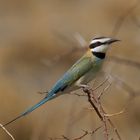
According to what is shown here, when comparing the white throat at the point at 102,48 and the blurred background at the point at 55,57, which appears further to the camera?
the blurred background at the point at 55,57

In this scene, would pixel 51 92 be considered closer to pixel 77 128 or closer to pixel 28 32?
pixel 77 128

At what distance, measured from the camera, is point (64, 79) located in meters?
3.22

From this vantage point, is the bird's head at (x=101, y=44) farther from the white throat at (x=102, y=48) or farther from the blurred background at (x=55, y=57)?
the blurred background at (x=55, y=57)

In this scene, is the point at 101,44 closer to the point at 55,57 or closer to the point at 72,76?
the point at 72,76

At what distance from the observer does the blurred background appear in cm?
596

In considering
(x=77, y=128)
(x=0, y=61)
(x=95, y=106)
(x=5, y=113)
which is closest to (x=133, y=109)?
(x=77, y=128)

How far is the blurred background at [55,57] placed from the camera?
235 inches

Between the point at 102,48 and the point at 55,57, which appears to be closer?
the point at 102,48

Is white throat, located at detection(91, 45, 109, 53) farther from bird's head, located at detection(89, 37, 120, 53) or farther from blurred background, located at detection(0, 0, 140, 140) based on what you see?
blurred background, located at detection(0, 0, 140, 140)

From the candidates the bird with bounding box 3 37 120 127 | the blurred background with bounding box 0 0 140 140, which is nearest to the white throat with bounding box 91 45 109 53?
the bird with bounding box 3 37 120 127

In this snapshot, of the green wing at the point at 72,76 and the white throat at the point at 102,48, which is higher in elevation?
the white throat at the point at 102,48

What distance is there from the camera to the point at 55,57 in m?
6.69

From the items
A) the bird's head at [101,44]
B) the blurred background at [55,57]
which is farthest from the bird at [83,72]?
the blurred background at [55,57]

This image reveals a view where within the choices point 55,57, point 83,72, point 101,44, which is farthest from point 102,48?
point 55,57
